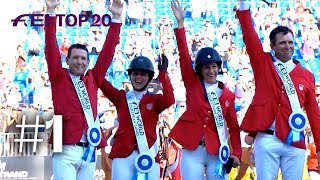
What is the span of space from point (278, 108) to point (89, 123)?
1.26 meters

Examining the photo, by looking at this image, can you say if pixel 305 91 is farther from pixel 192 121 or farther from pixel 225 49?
pixel 225 49

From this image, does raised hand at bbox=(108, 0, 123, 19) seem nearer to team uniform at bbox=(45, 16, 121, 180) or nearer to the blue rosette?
team uniform at bbox=(45, 16, 121, 180)

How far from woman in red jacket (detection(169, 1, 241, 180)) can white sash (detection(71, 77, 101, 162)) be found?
1.80 ft

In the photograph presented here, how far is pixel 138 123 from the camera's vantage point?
4.17 m

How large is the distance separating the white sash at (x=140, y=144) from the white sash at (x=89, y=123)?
337 millimetres

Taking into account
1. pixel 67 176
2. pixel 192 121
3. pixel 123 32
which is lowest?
pixel 67 176

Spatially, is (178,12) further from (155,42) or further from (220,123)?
(155,42)

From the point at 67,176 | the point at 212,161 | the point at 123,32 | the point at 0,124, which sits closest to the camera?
the point at 67,176

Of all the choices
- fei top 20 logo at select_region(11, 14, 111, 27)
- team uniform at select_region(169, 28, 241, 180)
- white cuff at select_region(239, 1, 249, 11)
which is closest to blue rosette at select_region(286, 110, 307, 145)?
team uniform at select_region(169, 28, 241, 180)

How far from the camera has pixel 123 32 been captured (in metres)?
8.57

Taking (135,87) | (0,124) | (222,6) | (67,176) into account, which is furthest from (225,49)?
(67,176)

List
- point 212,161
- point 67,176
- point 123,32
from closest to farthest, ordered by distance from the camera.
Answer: point 67,176, point 212,161, point 123,32

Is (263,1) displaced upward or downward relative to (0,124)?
upward

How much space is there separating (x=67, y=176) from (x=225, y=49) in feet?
17.4
